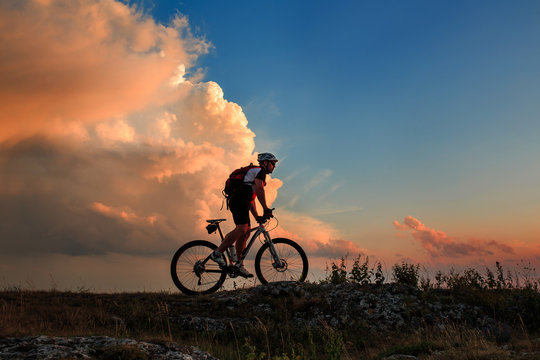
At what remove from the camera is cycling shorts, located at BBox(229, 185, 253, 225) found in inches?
402

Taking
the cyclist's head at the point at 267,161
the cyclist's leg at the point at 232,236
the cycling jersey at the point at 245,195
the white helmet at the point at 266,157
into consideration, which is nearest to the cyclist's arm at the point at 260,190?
the cycling jersey at the point at 245,195

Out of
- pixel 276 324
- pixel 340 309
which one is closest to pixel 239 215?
pixel 276 324

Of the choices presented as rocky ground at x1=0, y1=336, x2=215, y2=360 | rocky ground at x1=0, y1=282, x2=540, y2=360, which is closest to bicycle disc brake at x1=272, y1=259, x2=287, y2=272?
rocky ground at x1=0, y1=282, x2=540, y2=360

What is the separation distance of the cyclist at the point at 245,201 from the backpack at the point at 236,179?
11 centimetres

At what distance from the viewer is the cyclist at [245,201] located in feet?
33.5

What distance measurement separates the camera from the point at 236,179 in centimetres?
1038

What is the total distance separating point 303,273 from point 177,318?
3709 mm

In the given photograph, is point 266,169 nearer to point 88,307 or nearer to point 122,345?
point 88,307

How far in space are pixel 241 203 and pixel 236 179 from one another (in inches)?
26.0

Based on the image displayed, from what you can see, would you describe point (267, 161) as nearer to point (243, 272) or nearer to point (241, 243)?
point (241, 243)

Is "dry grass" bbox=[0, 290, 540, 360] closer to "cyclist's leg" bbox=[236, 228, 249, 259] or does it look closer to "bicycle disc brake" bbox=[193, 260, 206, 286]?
"bicycle disc brake" bbox=[193, 260, 206, 286]

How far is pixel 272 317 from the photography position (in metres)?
9.86

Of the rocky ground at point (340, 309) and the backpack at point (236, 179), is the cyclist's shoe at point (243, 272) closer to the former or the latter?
the rocky ground at point (340, 309)

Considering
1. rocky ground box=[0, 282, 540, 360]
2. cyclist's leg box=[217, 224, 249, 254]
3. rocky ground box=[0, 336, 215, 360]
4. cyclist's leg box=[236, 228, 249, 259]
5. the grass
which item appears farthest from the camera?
cyclist's leg box=[236, 228, 249, 259]
